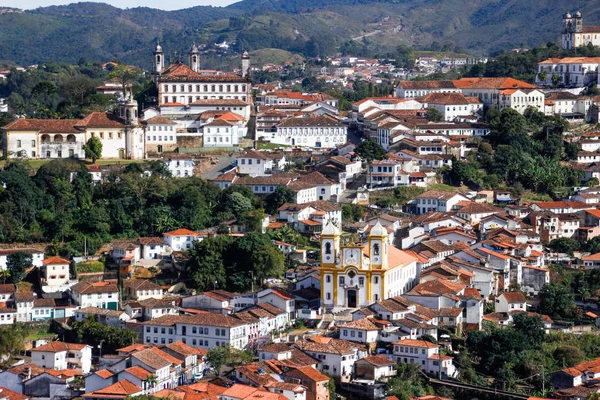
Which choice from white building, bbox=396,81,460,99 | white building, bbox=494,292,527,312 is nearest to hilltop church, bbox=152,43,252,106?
white building, bbox=396,81,460,99

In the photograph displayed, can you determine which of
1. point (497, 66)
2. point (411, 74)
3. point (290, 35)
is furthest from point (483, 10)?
point (497, 66)

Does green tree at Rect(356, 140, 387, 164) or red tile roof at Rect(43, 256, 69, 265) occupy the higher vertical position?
green tree at Rect(356, 140, 387, 164)

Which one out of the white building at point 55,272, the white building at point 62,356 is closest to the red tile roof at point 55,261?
the white building at point 55,272

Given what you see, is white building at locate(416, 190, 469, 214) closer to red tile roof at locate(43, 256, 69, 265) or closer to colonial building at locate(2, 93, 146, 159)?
colonial building at locate(2, 93, 146, 159)

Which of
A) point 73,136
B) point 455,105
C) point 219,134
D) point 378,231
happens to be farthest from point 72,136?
point 455,105

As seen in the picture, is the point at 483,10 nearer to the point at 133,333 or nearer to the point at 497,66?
the point at 497,66

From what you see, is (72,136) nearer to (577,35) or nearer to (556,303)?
(556,303)
